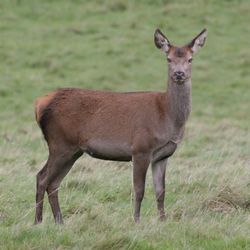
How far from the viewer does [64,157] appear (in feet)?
28.2

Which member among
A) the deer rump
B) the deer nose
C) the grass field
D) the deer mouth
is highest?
the deer nose

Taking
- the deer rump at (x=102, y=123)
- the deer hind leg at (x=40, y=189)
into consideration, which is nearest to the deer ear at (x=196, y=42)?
the deer rump at (x=102, y=123)

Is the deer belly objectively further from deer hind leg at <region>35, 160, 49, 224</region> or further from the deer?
deer hind leg at <region>35, 160, 49, 224</region>

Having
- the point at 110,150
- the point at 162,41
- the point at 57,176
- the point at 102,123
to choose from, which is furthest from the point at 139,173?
the point at 162,41

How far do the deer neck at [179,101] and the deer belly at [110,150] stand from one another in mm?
586

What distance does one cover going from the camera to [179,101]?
8.78 metres

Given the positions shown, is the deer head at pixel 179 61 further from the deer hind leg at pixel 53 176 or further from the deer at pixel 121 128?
the deer hind leg at pixel 53 176

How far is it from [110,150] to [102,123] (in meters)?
0.30

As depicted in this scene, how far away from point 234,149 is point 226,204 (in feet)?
15.3

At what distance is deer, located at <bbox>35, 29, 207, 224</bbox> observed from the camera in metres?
8.55

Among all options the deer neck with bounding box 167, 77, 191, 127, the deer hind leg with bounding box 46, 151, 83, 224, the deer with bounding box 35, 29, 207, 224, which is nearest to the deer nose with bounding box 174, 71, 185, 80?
the deer with bounding box 35, 29, 207, 224

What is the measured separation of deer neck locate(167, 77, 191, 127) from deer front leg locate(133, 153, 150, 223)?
1.85 feet

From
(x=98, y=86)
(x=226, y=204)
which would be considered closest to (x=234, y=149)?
(x=226, y=204)

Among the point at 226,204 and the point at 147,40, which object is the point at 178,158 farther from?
the point at 147,40
